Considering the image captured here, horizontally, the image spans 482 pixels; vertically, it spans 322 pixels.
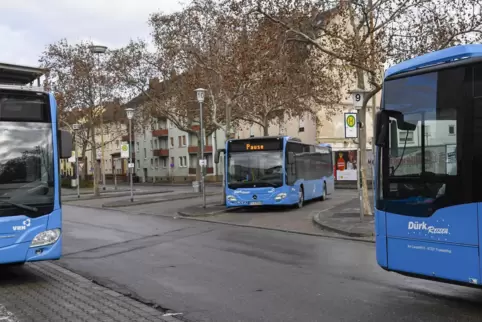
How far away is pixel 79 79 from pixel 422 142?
1522 inches

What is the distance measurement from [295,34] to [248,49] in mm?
1623

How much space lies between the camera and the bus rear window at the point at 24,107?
8352 mm

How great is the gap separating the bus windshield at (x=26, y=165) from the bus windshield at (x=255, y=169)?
13654 millimetres

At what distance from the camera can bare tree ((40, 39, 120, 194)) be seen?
41.9m

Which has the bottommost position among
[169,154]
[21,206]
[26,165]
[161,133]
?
[21,206]

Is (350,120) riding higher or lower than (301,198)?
higher

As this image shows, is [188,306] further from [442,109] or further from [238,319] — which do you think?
[442,109]

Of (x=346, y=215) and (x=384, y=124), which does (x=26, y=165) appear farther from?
(x=346, y=215)

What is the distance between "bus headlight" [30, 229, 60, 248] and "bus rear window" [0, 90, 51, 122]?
1.75m

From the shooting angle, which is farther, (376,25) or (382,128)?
(376,25)

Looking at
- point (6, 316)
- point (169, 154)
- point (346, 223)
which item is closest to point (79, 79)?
point (346, 223)

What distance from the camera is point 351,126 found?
16469 millimetres

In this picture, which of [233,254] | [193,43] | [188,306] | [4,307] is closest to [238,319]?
[188,306]

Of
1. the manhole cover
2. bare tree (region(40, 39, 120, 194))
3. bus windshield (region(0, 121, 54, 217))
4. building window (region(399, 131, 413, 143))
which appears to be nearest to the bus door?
building window (region(399, 131, 413, 143))
